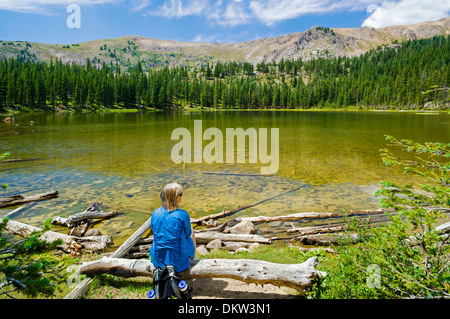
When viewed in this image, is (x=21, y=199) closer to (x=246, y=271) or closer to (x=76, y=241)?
(x=76, y=241)

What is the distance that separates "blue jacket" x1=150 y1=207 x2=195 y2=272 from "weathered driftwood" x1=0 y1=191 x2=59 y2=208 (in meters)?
12.4

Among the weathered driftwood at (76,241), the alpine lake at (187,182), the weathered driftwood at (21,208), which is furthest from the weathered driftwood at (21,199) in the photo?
the weathered driftwood at (76,241)

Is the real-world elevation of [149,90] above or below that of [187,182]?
above

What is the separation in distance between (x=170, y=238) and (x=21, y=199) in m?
13.1

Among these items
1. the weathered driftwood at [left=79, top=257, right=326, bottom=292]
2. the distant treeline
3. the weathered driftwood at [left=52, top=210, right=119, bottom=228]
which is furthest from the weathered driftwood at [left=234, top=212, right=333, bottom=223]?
Answer: the distant treeline

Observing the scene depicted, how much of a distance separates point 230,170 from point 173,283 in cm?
1631

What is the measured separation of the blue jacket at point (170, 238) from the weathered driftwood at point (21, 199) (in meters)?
12.4

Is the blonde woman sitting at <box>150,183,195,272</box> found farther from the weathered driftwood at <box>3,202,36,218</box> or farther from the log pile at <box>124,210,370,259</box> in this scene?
the weathered driftwood at <box>3,202,36,218</box>

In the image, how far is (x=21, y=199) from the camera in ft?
44.5

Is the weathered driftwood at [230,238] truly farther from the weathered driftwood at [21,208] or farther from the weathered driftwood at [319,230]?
the weathered driftwood at [21,208]

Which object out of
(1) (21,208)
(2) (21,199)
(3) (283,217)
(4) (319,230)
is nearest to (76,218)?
(1) (21,208)

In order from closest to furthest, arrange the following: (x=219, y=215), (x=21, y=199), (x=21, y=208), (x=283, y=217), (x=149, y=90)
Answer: (x=283, y=217) < (x=219, y=215) < (x=21, y=208) < (x=21, y=199) < (x=149, y=90)
